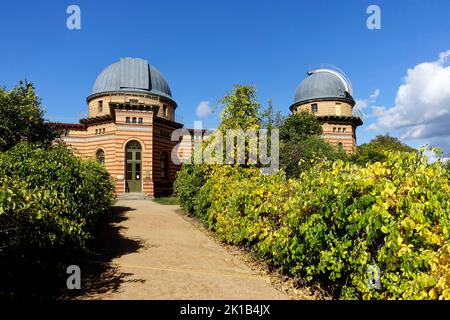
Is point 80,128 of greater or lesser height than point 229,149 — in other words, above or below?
above

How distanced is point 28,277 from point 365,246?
19.7 ft

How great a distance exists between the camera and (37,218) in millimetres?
5594

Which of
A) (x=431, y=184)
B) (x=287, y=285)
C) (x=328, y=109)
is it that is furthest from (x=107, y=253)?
(x=328, y=109)

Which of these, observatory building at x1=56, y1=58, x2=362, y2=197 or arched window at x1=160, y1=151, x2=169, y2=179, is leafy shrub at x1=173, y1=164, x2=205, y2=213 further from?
arched window at x1=160, y1=151, x2=169, y2=179

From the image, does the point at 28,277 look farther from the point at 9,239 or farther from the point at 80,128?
the point at 80,128

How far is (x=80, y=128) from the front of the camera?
35438mm

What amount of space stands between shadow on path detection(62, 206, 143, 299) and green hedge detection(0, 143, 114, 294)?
531 mm

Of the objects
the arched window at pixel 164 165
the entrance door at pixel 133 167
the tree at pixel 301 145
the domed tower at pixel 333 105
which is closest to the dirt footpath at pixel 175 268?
the tree at pixel 301 145

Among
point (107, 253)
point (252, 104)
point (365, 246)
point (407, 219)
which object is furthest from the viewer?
point (252, 104)

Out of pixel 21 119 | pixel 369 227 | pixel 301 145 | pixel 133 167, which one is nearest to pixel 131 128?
pixel 133 167

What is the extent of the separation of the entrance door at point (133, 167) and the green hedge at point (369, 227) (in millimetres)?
25524

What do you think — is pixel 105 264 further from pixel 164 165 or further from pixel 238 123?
pixel 164 165

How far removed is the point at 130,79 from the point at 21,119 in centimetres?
2408

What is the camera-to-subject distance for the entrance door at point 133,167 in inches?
1259
